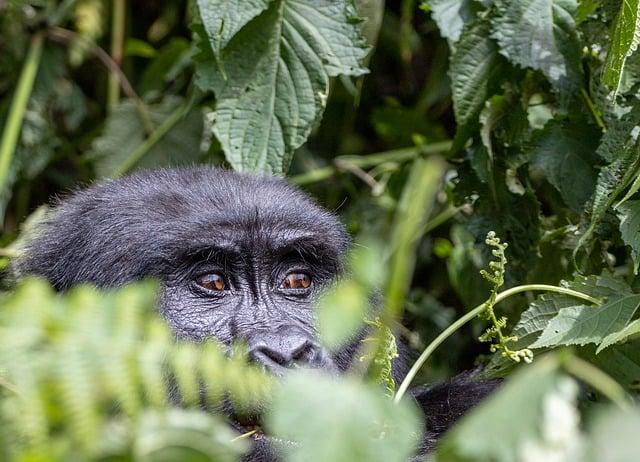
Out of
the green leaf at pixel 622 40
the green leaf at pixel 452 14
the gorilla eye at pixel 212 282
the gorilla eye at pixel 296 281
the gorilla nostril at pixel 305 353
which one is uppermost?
the green leaf at pixel 622 40

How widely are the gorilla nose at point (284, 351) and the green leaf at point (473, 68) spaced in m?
0.87

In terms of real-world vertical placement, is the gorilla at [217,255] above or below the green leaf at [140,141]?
above

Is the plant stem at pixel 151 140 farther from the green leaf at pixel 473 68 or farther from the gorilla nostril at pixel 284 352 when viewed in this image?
the gorilla nostril at pixel 284 352

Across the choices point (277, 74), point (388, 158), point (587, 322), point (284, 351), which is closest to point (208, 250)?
point (284, 351)

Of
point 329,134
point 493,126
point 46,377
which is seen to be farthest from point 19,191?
point 46,377

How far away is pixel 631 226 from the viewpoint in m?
2.41

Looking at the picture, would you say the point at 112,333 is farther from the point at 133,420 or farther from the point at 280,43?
the point at 280,43

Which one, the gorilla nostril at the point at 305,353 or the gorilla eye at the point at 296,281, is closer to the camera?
the gorilla nostril at the point at 305,353

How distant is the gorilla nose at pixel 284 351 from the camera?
2385 millimetres

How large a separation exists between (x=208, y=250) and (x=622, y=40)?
3.70 feet

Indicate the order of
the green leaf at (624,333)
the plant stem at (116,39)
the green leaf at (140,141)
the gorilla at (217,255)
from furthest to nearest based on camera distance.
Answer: the plant stem at (116,39)
the green leaf at (140,141)
the gorilla at (217,255)
the green leaf at (624,333)

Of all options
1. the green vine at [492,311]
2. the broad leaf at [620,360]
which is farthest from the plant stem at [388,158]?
the green vine at [492,311]

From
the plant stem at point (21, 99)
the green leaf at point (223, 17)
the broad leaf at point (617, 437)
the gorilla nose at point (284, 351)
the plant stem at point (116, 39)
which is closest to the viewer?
the broad leaf at point (617, 437)

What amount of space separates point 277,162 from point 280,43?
35 centimetres
